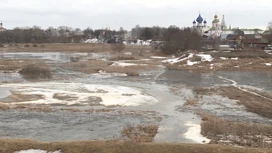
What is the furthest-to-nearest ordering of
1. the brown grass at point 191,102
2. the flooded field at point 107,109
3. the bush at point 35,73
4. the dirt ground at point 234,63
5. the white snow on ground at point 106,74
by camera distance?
1. the dirt ground at point 234,63
2. the white snow on ground at point 106,74
3. the bush at point 35,73
4. the brown grass at point 191,102
5. the flooded field at point 107,109

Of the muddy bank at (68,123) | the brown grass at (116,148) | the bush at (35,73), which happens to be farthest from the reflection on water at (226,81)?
the brown grass at (116,148)

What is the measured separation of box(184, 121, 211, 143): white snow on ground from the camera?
15.0m

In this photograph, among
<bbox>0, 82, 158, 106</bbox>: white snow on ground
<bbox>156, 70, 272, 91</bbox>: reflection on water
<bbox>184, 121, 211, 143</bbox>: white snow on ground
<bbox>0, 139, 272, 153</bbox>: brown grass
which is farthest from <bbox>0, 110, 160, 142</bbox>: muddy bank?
<bbox>156, 70, 272, 91</bbox>: reflection on water

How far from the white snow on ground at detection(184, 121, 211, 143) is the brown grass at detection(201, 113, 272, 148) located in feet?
0.83

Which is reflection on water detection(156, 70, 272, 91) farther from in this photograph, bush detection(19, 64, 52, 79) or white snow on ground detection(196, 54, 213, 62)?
bush detection(19, 64, 52, 79)

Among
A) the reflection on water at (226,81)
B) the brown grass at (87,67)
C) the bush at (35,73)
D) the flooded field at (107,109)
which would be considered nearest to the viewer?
the flooded field at (107,109)

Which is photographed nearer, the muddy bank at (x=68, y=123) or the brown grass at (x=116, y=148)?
the brown grass at (x=116, y=148)

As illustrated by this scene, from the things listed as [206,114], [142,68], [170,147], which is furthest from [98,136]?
[142,68]

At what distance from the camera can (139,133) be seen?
1619 cm

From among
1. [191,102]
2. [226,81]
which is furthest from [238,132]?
[226,81]

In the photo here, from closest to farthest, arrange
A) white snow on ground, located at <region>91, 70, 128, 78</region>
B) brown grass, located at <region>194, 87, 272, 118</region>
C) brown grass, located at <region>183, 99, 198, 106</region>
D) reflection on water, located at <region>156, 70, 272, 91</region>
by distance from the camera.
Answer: brown grass, located at <region>194, 87, 272, 118</region>, brown grass, located at <region>183, 99, 198, 106</region>, reflection on water, located at <region>156, 70, 272, 91</region>, white snow on ground, located at <region>91, 70, 128, 78</region>

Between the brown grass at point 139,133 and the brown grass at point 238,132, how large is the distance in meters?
2.44

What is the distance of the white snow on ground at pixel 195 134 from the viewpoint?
1503 centimetres

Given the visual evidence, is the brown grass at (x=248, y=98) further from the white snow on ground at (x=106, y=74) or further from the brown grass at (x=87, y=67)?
the brown grass at (x=87, y=67)
